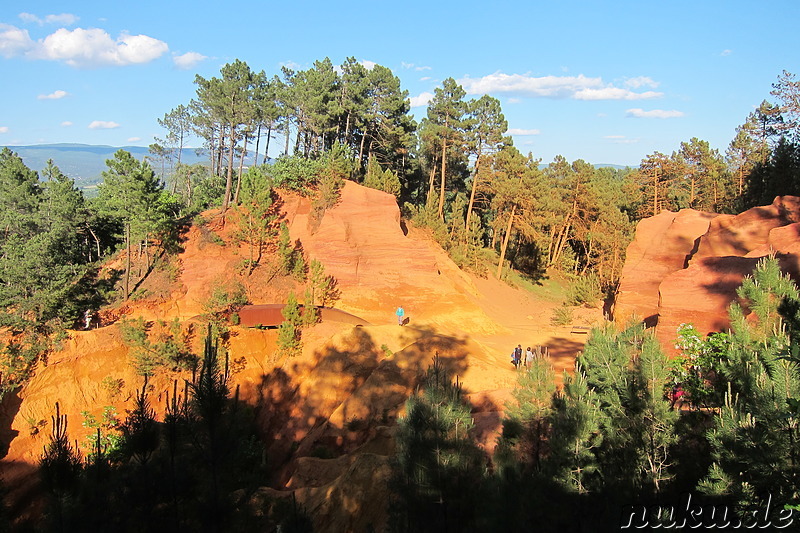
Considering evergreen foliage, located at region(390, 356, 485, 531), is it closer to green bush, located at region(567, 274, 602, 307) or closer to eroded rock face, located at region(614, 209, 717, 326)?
eroded rock face, located at region(614, 209, 717, 326)

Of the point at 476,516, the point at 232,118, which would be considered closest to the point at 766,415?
the point at 476,516

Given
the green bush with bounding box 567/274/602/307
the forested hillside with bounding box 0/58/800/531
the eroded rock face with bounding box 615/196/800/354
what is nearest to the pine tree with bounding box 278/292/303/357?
the forested hillside with bounding box 0/58/800/531

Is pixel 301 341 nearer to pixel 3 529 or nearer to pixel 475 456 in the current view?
pixel 3 529

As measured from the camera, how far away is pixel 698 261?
20.3 m

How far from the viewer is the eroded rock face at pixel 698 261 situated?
18.5m

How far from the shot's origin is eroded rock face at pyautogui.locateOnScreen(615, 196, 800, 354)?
728 inches

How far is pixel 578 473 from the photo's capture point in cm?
1002

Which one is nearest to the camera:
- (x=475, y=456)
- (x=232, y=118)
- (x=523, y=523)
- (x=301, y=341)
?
(x=523, y=523)

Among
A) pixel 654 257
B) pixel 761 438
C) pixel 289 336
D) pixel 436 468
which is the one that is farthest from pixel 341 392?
pixel 761 438

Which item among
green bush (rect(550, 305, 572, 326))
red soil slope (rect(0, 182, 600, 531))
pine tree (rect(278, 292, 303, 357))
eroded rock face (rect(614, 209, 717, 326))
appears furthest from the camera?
green bush (rect(550, 305, 572, 326))

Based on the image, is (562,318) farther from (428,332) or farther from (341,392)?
(341,392)

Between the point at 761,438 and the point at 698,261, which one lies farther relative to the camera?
the point at 698,261

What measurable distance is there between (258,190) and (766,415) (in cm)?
3009

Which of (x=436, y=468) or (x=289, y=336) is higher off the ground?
(x=436, y=468)
